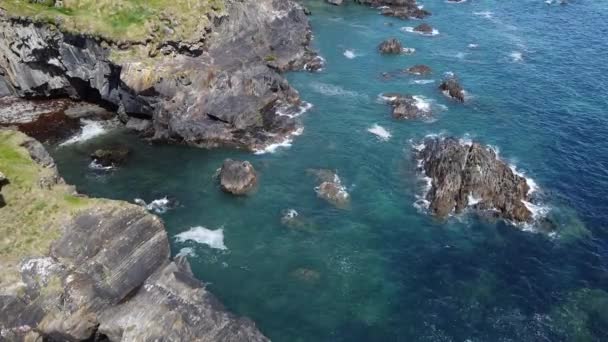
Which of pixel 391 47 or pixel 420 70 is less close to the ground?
pixel 391 47

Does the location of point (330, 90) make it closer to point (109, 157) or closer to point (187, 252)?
point (109, 157)

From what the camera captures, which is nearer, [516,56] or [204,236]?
[204,236]

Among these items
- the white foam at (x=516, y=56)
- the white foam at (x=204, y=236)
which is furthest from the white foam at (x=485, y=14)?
the white foam at (x=204, y=236)

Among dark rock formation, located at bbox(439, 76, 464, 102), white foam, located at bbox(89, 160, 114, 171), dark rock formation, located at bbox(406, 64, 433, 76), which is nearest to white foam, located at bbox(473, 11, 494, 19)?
dark rock formation, located at bbox(406, 64, 433, 76)

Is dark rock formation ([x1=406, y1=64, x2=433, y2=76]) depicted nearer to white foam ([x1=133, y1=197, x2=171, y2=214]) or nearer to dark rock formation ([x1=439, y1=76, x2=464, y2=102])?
dark rock formation ([x1=439, y1=76, x2=464, y2=102])

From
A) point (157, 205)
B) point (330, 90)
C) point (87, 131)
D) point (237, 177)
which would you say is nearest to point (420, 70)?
point (330, 90)

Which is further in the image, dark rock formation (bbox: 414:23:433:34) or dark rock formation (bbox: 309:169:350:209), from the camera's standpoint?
dark rock formation (bbox: 414:23:433:34)

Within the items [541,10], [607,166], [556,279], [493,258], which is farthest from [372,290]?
[541,10]
